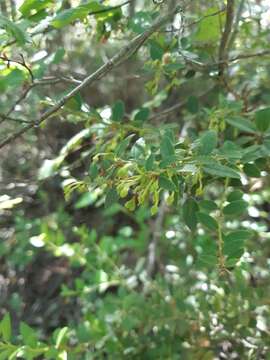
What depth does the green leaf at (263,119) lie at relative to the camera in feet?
2.96

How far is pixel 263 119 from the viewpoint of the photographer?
0.91 metres

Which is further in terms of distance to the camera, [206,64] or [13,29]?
[206,64]

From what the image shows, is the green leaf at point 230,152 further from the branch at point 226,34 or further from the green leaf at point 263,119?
the branch at point 226,34

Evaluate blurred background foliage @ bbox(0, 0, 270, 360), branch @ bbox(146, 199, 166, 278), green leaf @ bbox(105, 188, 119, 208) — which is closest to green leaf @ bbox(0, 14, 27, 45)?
blurred background foliage @ bbox(0, 0, 270, 360)

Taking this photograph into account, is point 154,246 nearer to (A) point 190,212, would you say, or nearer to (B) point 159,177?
(A) point 190,212

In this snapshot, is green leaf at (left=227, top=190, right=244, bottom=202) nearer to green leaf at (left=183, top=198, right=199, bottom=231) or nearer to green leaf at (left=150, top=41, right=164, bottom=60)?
green leaf at (left=183, top=198, right=199, bottom=231)

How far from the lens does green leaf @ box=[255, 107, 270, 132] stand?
2.96 ft

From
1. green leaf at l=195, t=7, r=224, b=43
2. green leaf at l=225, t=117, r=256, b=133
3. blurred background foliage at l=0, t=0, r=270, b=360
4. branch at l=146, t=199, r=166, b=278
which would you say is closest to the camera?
blurred background foliage at l=0, t=0, r=270, b=360

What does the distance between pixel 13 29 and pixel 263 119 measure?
39cm

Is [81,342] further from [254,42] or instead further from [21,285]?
[21,285]

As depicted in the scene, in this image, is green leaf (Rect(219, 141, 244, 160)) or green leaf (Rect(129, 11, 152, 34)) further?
green leaf (Rect(129, 11, 152, 34))

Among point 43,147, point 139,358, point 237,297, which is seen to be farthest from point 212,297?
point 43,147

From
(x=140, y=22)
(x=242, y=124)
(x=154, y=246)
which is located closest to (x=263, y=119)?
(x=242, y=124)

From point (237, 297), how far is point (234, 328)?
0.19 feet
